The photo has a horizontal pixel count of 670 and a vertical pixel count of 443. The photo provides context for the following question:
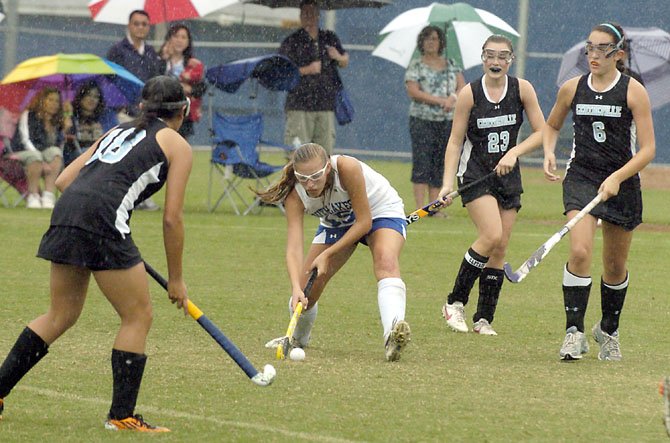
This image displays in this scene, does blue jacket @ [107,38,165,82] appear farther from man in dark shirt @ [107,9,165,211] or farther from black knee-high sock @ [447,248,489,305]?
black knee-high sock @ [447,248,489,305]

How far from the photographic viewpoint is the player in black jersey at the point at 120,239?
5078 mm

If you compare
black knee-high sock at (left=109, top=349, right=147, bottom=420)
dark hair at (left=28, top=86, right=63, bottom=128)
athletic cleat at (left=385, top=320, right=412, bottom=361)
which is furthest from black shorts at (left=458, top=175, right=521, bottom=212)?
dark hair at (left=28, top=86, right=63, bottom=128)

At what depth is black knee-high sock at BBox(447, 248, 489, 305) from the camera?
318 inches

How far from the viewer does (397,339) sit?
664 centimetres

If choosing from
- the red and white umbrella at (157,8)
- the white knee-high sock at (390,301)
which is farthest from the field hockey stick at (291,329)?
the red and white umbrella at (157,8)

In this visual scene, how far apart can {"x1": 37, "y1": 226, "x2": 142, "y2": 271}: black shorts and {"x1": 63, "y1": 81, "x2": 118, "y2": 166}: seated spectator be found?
980 centimetres

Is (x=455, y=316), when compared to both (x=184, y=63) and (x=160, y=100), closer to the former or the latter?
(x=160, y=100)

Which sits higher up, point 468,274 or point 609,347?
point 468,274

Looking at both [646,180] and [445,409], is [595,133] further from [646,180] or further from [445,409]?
[646,180]

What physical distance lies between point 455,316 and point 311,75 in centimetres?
732

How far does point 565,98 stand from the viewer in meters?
7.15

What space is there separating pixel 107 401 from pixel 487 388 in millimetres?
1762

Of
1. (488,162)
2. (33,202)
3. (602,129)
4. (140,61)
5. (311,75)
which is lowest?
(33,202)

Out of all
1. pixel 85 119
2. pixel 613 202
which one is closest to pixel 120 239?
pixel 613 202
